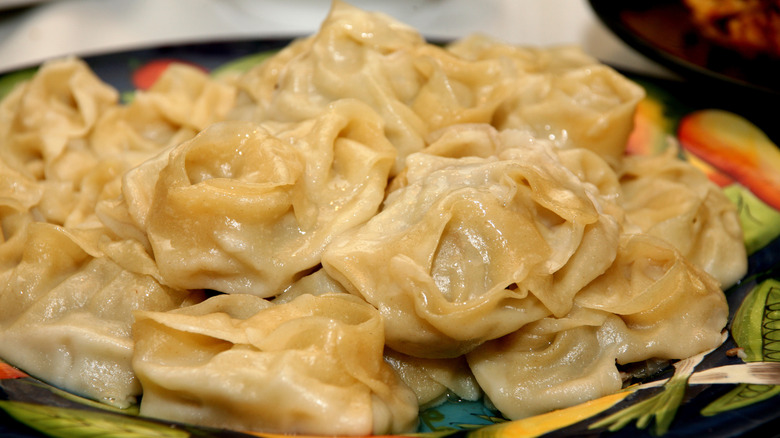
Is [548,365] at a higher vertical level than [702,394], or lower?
lower

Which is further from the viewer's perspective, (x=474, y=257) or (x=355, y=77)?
(x=355, y=77)

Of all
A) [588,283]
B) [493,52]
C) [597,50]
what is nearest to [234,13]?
[597,50]

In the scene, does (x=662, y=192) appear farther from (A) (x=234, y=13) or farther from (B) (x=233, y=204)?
(A) (x=234, y=13)

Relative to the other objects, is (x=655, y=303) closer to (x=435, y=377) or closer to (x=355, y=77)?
(x=435, y=377)

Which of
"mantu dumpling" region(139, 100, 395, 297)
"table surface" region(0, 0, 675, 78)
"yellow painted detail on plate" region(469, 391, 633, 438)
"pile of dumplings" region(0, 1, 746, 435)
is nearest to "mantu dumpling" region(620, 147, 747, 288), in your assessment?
"pile of dumplings" region(0, 1, 746, 435)

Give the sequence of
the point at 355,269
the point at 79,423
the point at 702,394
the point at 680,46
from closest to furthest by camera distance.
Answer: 1. the point at 79,423
2. the point at 702,394
3. the point at 355,269
4. the point at 680,46

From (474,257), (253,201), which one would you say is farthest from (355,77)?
(474,257)

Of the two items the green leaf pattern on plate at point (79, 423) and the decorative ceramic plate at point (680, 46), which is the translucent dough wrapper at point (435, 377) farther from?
the decorative ceramic plate at point (680, 46)
